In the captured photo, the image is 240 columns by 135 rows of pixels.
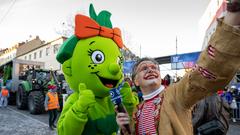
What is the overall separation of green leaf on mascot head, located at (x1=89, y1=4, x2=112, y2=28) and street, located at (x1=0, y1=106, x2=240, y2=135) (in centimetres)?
632

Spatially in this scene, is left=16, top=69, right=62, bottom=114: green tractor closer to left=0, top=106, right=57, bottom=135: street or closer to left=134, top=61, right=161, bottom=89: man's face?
left=0, top=106, right=57, bottom=135: street

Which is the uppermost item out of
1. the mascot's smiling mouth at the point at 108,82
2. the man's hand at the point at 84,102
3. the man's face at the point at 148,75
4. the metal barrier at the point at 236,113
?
the man's face at the point at 148,75

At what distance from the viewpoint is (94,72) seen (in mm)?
2900

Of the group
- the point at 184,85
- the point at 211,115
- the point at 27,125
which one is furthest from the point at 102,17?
the point at 27,125

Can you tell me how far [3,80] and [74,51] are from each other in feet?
50.3

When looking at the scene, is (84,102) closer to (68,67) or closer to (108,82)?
(108,82)

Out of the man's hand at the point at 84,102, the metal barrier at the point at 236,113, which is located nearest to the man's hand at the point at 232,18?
the man's hand at the point at 84,102

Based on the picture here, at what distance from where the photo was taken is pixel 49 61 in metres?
37.4

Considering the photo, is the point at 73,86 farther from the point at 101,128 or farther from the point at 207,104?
the point at 207,104

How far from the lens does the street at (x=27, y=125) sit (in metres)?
9.05

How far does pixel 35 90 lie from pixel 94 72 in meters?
10.5

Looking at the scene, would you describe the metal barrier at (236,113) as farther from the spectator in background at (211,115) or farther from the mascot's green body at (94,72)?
the mascot's green body at (94,72)

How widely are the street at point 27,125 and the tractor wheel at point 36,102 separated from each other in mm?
246

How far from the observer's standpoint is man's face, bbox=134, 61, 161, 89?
2.29m
